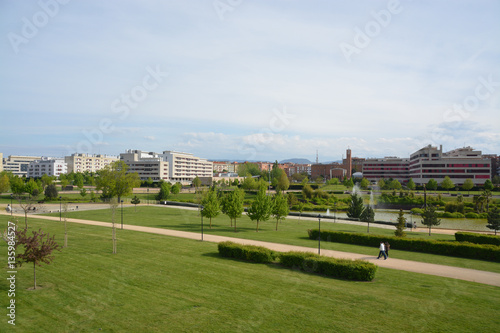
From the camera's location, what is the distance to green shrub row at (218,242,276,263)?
61.9 feet

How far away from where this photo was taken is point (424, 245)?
25.4m

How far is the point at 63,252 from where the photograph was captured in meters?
19.1

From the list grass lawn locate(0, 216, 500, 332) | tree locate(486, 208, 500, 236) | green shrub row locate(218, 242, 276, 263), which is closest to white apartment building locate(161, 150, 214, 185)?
tree locate(486, 208, 500, 236)

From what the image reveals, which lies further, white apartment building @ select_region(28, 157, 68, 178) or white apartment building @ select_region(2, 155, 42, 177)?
white apartment building @ select_region(2, 155, 42, 177)

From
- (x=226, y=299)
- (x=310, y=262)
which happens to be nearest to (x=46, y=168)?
(x=310, y=262)

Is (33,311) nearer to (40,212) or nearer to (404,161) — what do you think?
(40,212)

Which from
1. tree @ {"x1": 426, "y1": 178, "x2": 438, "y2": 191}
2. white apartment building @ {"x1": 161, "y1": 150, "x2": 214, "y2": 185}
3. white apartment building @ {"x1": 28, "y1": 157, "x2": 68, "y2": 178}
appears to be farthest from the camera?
white apartment building @ {"x1": 28, "y1": 157, "x2": 68, "y2": 178}

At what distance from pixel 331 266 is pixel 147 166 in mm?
113454

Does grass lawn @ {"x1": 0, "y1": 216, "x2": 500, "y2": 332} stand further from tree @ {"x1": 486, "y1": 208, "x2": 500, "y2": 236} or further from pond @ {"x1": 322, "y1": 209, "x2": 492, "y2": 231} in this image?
pond @ {"x1": 322, "y1": 209, "x2": 492, "y2": 231}

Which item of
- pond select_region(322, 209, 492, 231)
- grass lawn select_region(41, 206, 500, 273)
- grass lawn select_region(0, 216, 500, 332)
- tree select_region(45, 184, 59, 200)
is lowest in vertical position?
pond select_region(322, 209, 492, 231)

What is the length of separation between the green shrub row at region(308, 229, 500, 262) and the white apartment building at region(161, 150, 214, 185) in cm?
10535

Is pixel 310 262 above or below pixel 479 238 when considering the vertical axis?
above

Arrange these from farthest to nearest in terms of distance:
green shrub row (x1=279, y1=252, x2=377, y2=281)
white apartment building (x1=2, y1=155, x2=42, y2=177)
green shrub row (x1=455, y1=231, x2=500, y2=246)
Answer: white apartment building (x1=2, y1=155, x2=42, y2=177) < green shrub row (x1=455, y1=231, x2=500, y2=246) < green shrub row (x1=279, y1=252, x2=377, y2=281)

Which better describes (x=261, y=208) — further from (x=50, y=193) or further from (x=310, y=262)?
(x=50, y=193)
